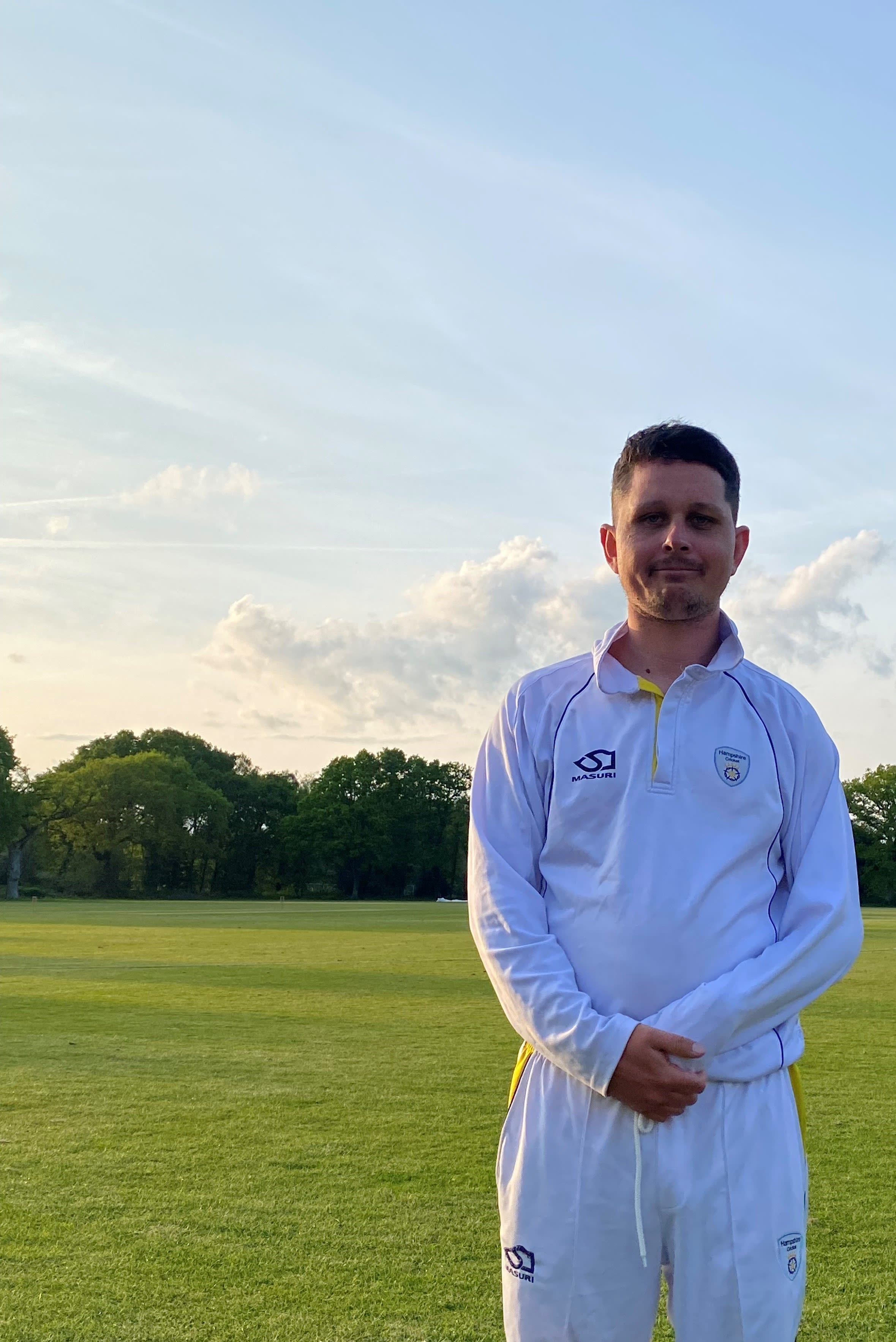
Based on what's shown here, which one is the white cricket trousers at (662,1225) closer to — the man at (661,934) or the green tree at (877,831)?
the man at (661,934)

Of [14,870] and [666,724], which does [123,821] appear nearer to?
[14,870]

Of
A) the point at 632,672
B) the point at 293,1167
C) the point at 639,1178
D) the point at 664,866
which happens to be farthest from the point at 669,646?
the point at 293,1167

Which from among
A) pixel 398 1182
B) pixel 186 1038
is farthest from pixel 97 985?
pixel 398 1182

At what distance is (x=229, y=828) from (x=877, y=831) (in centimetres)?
4667

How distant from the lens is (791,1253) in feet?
7.33

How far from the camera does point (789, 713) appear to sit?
2.58 m

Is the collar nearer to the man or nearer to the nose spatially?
the man

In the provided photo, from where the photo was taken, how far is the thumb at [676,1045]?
86.0 inches

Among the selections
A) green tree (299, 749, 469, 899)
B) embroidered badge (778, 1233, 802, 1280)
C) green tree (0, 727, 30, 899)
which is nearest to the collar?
embroidered badge (778, 1233, 802, 1280)

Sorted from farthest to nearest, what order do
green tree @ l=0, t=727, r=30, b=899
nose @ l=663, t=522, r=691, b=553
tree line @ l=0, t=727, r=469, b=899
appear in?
1. tree line @ l=0, t=727, r=469, b=899
2. green tree @ l=0, t=727, r=30, b=899
3. nose @ l=663, t=522, r=691, b=553

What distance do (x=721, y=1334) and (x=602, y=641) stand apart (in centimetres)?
146

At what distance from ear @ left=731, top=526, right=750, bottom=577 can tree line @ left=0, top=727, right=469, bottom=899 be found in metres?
66.4

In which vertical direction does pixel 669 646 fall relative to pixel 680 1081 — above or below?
above

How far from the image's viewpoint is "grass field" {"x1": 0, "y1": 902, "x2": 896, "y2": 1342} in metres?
3.99
